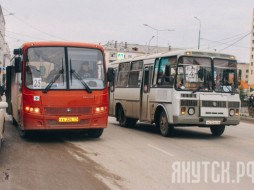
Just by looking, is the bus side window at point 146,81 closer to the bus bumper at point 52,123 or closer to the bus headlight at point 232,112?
the bus headlight at point 232,112

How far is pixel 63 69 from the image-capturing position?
43.7 feet

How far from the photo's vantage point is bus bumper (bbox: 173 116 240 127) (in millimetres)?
14549

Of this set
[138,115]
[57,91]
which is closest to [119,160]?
[57,91]

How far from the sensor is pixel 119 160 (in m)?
10.4

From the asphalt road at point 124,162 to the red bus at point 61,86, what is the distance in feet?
2.10

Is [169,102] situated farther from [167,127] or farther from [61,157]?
[61,157]

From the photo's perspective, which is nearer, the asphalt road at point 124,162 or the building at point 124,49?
the asphalt road at point 124,162

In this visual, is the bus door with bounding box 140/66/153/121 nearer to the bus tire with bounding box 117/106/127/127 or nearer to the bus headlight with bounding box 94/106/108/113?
the bus tire with bounding box 117/106/127/127

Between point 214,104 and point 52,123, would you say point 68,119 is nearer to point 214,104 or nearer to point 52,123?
point 52,123

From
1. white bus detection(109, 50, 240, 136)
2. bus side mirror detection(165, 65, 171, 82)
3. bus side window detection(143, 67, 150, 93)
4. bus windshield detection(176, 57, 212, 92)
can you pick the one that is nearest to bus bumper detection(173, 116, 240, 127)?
white bus detection(109, 50, 240, 136)

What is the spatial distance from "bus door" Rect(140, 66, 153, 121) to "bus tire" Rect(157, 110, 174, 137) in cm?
122

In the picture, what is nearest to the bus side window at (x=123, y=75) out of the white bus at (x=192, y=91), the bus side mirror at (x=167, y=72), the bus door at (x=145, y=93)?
the bus door at (x=145, y=93)

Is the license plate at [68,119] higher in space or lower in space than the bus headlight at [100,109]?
lower

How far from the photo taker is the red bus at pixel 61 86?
12914mm
